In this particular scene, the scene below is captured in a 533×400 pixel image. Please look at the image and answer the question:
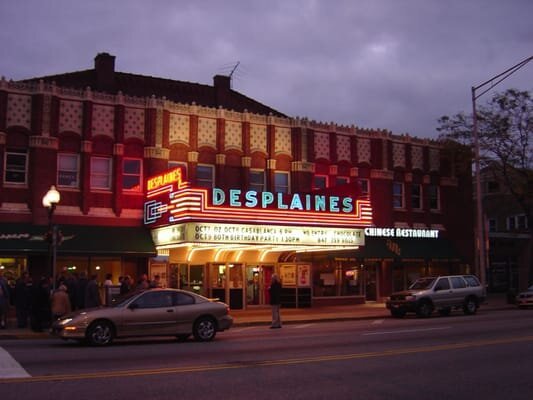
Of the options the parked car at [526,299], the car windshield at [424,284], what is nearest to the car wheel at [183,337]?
the car windshield at [424,284]

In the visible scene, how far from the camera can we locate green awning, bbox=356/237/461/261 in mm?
33906

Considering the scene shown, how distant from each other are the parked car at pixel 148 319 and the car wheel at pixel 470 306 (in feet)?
44.1

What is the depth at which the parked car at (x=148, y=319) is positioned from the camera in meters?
16.4

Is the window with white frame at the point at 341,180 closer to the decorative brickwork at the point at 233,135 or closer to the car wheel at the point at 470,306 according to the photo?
the decorative brickwork at the point at 233,135

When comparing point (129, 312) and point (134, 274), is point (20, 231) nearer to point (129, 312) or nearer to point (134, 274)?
point (134, 274)

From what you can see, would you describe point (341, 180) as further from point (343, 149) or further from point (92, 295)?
point (92, 295)

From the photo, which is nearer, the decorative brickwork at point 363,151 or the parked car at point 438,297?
the parked car at point 438,297

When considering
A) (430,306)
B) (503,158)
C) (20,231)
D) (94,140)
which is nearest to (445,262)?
(503,158)

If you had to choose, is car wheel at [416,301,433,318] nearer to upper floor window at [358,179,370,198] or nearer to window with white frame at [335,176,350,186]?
window with white frame at [335,176,350,186]

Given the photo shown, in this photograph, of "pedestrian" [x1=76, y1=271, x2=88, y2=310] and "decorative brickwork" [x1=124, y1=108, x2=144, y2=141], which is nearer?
"pedestrian" [x1=76, y1=271, x2=88, y2=310]

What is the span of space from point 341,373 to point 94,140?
19.9 m

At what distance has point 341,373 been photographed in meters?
11.5

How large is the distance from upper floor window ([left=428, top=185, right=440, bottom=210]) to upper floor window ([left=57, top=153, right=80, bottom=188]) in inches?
776

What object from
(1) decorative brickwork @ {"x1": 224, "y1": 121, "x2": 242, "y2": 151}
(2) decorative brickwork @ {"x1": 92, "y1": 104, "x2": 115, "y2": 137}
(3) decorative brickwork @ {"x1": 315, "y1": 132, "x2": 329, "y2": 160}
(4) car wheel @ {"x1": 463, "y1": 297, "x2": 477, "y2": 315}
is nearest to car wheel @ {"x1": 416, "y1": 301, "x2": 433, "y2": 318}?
(4) car wheel @ {"x1": 463, "y1": 297, "x2": 477, "y2": 315}
